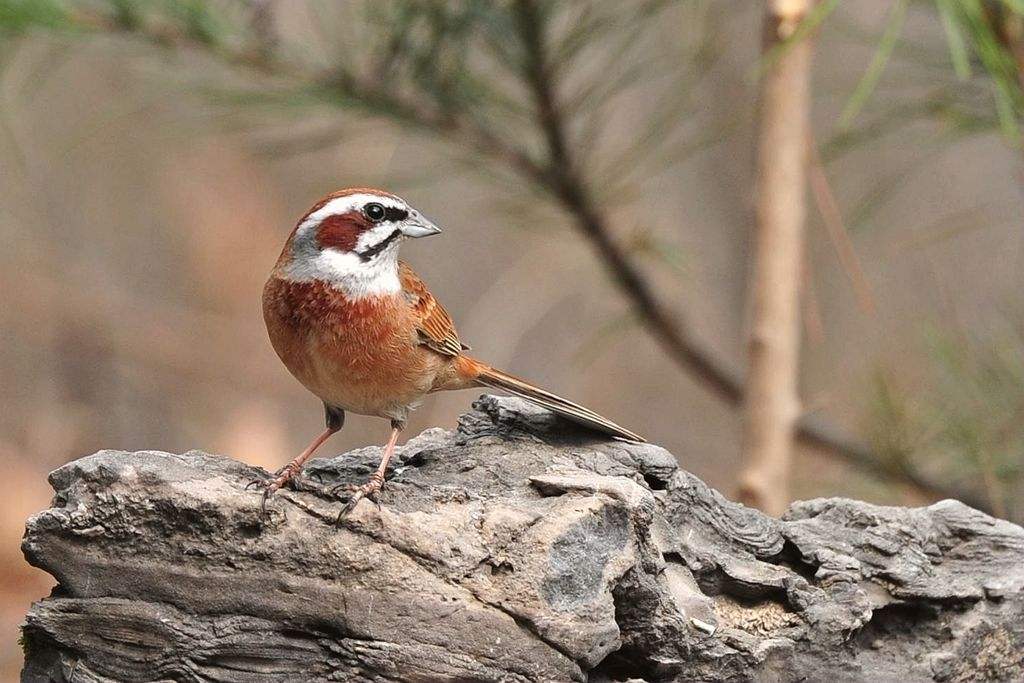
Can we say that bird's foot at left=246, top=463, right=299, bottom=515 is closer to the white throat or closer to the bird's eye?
the white throat

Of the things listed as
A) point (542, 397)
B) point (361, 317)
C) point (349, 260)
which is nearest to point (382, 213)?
point (349, 260)

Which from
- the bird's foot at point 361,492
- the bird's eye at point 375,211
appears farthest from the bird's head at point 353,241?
the bird's foot at point 361,492

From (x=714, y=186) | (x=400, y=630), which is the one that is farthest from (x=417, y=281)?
(x=714, y=186)

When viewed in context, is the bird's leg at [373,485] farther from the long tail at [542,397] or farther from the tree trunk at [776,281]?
the tree trunk at [776,281]

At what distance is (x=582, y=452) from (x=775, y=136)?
5.62 ft

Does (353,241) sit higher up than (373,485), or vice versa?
(353,241)

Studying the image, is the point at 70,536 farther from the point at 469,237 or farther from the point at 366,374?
the point at 469,237

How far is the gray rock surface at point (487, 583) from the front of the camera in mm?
2361

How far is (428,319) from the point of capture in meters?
3.24

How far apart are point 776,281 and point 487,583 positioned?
2.09 meters

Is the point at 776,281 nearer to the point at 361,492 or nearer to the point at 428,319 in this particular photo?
the point at 428,319

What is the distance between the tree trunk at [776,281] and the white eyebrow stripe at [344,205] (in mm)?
1536

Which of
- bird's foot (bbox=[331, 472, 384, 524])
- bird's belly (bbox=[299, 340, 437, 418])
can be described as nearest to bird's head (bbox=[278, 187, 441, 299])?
bird's belly (bbox=[299, 340, 437, 418])

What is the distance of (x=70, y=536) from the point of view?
2400 mm
